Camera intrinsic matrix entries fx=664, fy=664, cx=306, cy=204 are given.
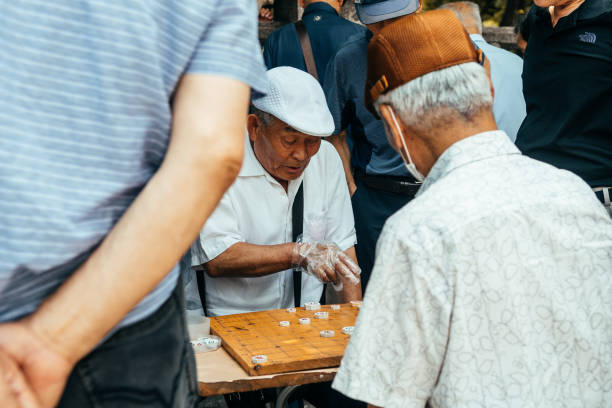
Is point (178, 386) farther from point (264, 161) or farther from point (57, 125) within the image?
point (264, 161)

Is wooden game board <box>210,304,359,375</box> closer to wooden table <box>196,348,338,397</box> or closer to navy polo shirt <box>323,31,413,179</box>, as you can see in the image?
wooden table <box>196,348,338,397</box>

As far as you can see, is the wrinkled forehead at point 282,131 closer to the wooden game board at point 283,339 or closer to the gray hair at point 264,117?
the gray hair at point 264,117

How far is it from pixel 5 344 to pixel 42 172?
229 mm

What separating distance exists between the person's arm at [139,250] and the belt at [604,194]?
2.33 meters

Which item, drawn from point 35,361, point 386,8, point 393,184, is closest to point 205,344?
point 35,361

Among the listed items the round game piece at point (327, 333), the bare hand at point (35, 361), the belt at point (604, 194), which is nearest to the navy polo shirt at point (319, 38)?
the belt at point (604, 194)

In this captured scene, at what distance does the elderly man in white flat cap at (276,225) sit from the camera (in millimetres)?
2801

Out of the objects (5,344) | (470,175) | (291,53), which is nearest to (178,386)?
(5,344)

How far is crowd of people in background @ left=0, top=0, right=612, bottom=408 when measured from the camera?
88 cm

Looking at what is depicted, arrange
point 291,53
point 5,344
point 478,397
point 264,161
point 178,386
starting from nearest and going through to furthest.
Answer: point 5,344
point 178,386
point 478,397
point 264,161
point 291,53

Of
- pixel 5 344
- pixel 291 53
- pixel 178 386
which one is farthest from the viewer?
pixel 291 53

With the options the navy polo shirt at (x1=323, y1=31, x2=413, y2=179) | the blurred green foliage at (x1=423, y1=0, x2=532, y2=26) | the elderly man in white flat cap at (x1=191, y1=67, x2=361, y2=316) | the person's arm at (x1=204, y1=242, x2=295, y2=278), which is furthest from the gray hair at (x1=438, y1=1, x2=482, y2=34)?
the blurred green foliage at (x1=423, y1=0, x2=532, y2=26)

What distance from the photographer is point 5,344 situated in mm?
865

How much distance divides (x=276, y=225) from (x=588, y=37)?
1.58 metres
